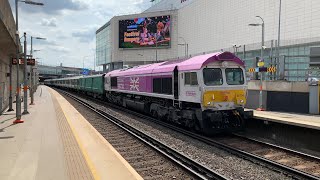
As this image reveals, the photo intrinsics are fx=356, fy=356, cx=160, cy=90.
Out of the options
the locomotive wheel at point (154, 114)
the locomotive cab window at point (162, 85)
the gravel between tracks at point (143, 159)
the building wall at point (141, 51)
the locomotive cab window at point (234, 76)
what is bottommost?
the gravel between tracks at point (143, 159)

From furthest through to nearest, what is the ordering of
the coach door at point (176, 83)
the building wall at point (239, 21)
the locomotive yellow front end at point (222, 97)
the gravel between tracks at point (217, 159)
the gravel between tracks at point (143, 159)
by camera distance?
the building wall at point (239, 21) < the coach door at point (176, 83) < the locomotive yellow front end at point (222, 97) < the gravel between tracks at point (143, 159) < the gravel between tracks at point (217, 159)

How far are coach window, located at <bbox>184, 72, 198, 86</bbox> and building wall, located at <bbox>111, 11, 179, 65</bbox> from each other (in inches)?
3245

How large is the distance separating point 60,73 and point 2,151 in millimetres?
151764

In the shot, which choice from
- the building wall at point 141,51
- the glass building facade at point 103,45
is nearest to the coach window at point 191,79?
the building wall at point 141,51

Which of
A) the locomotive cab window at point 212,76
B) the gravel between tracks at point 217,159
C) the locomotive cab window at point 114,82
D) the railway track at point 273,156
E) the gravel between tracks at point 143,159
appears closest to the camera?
the gravel between tracks at point 217,159

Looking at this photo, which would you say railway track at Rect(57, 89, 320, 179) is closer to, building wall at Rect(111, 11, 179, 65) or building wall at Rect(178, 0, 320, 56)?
building wall at Rect(178, 0, 320, 56)

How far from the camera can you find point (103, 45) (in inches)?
5325

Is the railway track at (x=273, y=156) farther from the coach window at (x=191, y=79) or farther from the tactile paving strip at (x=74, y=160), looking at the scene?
the tactile paving strip at (x=74, y=160)

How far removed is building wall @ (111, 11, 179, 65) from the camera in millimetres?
103062

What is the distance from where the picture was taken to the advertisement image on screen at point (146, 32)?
4087 inches

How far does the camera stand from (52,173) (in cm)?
852

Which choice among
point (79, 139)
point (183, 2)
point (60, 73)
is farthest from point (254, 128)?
point (60, 73)

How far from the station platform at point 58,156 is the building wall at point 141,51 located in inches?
3298

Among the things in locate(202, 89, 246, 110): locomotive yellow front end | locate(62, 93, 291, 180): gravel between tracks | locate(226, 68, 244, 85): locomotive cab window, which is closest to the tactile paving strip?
locate(62, 93, 291, 180): gravel between tracks
